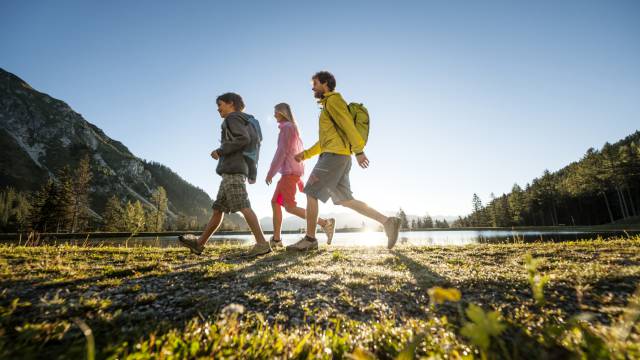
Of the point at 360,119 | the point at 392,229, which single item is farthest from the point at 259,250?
the point at 360,119

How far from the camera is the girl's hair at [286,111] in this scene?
6.82 m

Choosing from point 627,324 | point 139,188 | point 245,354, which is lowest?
point 245,354

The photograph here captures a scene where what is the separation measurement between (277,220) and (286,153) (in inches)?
64.4

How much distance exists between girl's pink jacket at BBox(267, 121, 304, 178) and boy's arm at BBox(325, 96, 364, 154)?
5.01 feet

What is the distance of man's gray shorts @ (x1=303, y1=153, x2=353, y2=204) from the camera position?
535 cm

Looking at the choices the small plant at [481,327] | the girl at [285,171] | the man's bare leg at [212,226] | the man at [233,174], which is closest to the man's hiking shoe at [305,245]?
the man at [233,174]

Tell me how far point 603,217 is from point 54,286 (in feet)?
333

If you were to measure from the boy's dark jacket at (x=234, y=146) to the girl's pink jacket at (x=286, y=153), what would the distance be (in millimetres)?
1140

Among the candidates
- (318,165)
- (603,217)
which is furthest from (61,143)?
(603,217)

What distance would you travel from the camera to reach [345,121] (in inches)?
208

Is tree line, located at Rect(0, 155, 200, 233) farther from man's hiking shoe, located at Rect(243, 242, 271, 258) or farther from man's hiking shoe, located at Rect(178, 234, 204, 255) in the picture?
man's hiking shoe, located at Rect(243, 242, 271, 258)

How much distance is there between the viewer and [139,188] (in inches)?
7072

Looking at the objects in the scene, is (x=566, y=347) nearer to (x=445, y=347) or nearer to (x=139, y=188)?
(x=445, y=347)

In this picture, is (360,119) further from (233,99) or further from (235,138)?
(233,99)
